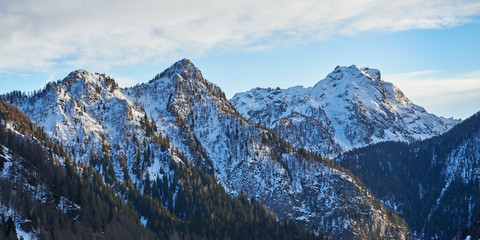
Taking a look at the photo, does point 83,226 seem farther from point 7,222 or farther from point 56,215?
point 7,222

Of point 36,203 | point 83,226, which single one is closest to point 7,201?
point 36,203

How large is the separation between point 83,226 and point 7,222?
117 feet

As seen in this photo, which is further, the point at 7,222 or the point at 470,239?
the point at 470,239

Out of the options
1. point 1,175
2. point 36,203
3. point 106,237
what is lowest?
point 106,237

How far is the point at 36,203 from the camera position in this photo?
192 m

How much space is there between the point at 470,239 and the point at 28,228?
6715 inches

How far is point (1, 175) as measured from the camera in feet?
651

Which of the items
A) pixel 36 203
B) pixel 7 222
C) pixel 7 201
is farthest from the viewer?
pixel 36 203

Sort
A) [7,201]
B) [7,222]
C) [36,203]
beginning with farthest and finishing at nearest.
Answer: [36,203]
[7,201]
[7,222]

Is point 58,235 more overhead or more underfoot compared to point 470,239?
more overhead

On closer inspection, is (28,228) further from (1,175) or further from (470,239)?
(470,239)

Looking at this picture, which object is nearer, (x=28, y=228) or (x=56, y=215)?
(x=28, y=228)

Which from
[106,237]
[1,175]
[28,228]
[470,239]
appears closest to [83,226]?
[106,237]

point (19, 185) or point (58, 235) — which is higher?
point (19, 185)
